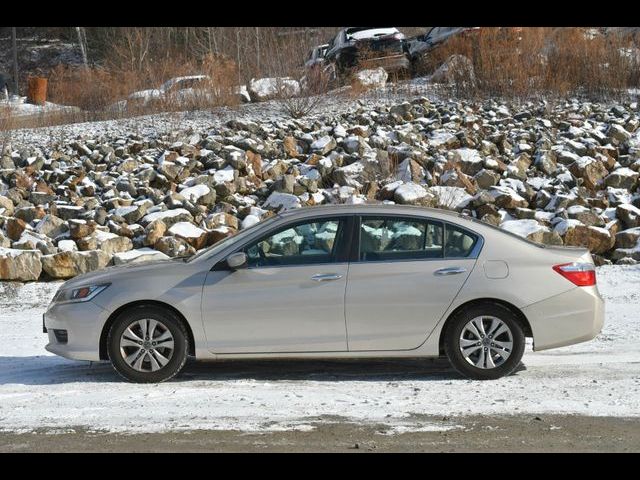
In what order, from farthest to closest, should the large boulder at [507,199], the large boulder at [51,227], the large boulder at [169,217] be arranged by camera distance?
the large boulder at [507,199] < the large boulder at [51,227] < the large boulder at [169,217]

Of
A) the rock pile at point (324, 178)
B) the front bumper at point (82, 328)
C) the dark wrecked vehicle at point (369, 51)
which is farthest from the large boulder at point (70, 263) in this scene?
the dark wrecked vehicle at point (369, 51)

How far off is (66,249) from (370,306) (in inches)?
278

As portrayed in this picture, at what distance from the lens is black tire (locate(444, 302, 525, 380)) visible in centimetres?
791

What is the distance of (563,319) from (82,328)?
4.01m

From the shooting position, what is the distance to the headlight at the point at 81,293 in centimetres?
805

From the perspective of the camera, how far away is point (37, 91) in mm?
30969

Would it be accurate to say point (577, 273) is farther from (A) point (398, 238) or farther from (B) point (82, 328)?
(B) point (82, 328)

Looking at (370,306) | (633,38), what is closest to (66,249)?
(370,306)

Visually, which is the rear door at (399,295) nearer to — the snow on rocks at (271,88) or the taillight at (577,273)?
the taillight at (577,273)

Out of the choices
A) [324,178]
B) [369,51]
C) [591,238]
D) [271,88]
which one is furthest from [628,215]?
[369,51]

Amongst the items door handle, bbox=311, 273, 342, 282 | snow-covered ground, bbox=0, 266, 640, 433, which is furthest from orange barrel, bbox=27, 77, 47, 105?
door handle, bbox=311, 273, 342, 282

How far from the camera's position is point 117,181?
1673 cm

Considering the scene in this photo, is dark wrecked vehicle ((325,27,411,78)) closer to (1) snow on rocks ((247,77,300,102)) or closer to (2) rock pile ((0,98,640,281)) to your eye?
(1) snow on rocks ((247,77,300,102))

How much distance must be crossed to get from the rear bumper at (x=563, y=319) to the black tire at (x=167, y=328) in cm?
286
